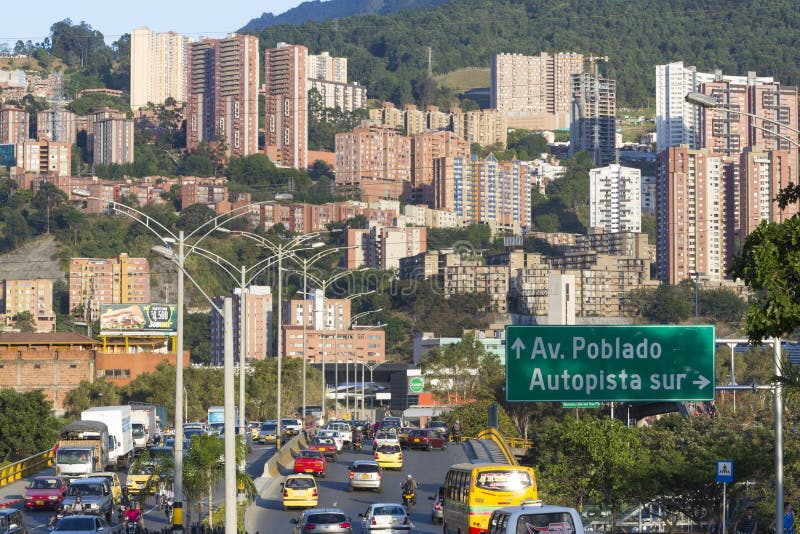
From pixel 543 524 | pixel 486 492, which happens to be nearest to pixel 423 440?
pixel 486 492

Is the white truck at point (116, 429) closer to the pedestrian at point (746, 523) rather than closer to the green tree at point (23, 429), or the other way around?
the green tree at point (23, 429)

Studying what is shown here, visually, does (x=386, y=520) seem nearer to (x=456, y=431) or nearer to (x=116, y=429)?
(x=116, y=429)

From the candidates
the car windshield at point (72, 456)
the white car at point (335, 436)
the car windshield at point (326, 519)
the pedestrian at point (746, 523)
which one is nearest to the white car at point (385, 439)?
the white car at point (335, 436)

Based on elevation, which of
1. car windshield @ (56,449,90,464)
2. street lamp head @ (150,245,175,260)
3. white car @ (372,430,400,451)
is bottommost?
white car @ (372,430,400,451)

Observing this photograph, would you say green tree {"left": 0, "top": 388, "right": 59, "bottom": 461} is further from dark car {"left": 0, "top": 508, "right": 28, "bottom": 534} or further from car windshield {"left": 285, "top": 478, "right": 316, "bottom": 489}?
dark car {"left": 0, "top": 508, "right": 28, "bottom": 534}

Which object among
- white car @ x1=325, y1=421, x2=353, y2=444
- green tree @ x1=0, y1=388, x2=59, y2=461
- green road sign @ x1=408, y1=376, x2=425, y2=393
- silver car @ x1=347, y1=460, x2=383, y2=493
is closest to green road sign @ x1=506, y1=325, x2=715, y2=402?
silver car @ x1=347, y1=460, x2=383, y2=493
